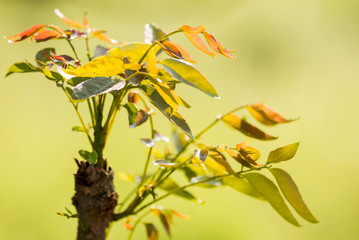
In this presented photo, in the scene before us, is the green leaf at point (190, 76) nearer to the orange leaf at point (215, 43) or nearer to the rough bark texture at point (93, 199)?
the orange leaf at point (215, 43)

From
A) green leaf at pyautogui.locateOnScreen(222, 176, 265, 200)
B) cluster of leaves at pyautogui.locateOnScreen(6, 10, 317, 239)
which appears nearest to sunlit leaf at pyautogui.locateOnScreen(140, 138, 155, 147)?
cluster of leaves at pyautogui.locateOnScreen(6, 10, 317, 239)

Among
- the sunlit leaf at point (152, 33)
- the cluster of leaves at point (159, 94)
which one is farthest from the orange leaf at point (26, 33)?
the sunlit leaf at point (152, 33)

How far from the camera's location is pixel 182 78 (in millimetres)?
439

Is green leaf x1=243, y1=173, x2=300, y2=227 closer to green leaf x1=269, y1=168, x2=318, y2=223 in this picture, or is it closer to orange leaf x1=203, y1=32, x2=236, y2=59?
green leaf x1=269, y1=168, x2=318, y2=223

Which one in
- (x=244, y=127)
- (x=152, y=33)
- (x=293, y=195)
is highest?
(x=152, y=33)

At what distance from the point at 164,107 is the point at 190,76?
0.14 feet

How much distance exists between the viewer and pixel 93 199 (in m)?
0.55

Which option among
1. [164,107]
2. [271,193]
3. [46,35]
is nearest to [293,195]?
[271,193]

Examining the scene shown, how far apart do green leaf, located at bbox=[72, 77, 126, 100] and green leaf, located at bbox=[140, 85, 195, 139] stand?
0.03 metres

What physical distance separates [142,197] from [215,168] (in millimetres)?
102

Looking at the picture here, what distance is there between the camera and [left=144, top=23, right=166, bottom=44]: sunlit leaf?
1.74ft

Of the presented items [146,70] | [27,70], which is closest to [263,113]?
[146,70]

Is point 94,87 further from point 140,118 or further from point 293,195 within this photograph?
point 293,195

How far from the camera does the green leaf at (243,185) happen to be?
59 cm
